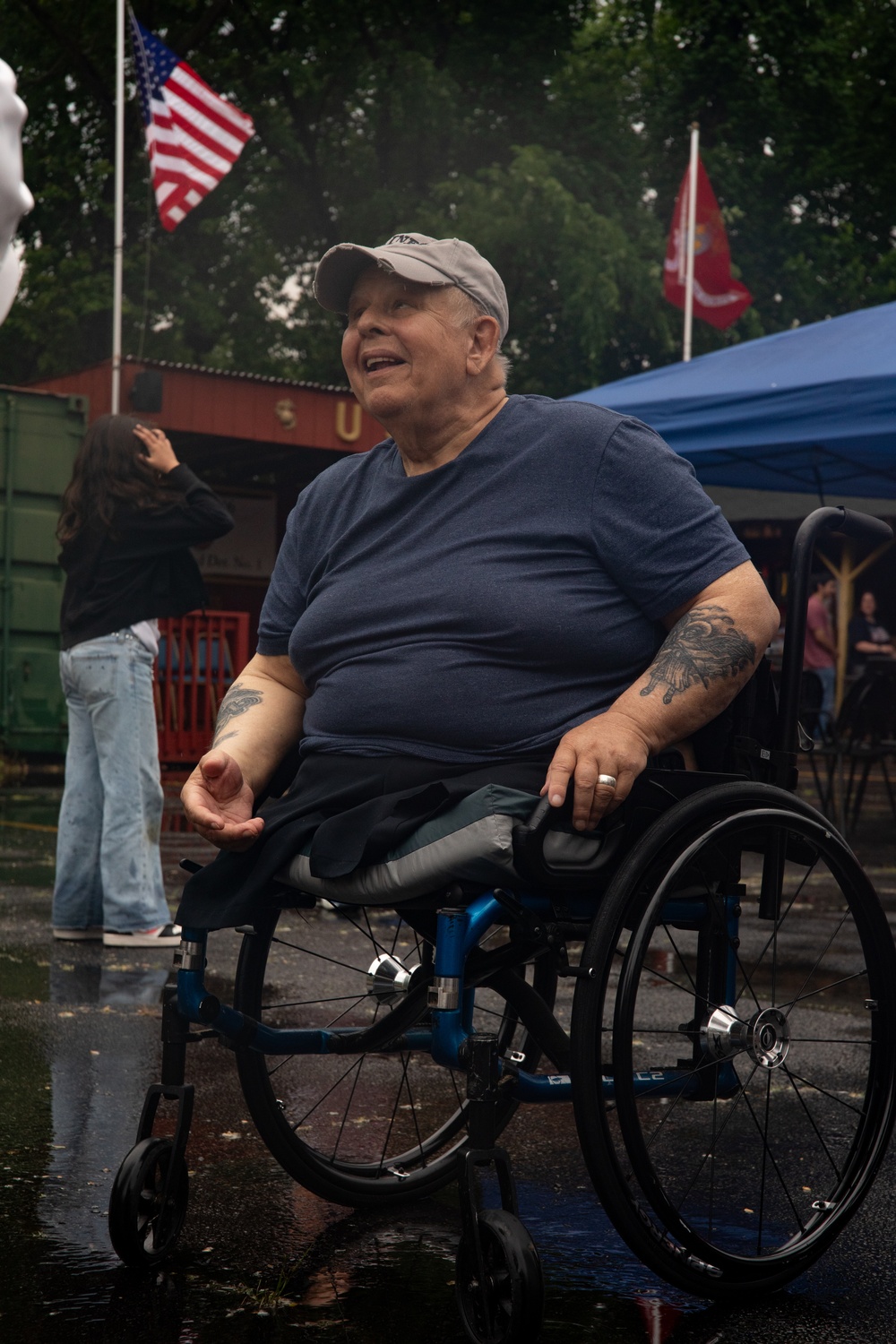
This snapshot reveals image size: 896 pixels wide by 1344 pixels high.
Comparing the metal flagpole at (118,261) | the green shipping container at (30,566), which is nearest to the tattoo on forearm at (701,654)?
the green shipping container at (30,566)

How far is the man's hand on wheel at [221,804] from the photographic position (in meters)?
2.67

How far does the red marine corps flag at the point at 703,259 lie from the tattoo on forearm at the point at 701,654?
1832 centimetres

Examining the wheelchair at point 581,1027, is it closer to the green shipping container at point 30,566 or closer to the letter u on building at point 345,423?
the green shipping container at point 30,566

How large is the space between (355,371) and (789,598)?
2.94ft

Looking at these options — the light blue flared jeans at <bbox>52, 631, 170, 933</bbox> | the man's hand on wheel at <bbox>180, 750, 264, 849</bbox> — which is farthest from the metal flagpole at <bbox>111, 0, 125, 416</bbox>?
the man's hand on wheel at <bbox>180, 750, 264, 849</bbox>

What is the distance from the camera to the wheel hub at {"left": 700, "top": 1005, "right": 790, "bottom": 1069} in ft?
8.55

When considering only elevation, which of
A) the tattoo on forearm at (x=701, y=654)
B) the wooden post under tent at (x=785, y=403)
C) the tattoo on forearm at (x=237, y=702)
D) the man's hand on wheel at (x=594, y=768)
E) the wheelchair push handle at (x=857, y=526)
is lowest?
the man's hand on wheel at (x=594, y=768)

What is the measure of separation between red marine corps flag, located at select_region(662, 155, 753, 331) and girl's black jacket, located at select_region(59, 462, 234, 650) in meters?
15.5

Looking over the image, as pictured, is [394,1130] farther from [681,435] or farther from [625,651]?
[681,435]

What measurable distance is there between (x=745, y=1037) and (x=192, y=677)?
41.5ft

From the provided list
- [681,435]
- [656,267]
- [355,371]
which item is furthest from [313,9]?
[355,371]

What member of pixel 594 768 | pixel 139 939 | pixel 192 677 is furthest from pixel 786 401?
pixel 192 677

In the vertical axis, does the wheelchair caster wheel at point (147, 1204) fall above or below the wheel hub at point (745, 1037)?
below

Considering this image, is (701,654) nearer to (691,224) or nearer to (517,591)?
(517,591)
